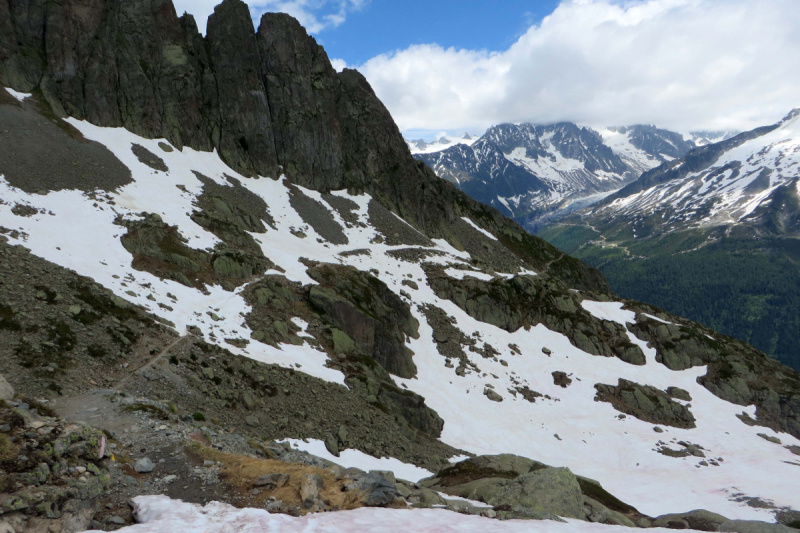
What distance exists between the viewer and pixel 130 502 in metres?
11.1

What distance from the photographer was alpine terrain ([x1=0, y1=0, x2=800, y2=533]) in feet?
43.7

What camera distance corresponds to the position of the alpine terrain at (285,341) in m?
13.3

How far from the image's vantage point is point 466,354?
5828 cm

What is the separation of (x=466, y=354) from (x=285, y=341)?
27.9 metres

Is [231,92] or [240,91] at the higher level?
[240,91]

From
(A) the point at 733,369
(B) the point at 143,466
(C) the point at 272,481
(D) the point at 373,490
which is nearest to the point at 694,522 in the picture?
(D) the point at 373,490

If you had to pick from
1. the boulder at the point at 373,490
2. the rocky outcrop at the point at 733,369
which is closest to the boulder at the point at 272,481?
the boulder at the point at 373,490

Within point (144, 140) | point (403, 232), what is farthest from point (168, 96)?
point (403, 232)

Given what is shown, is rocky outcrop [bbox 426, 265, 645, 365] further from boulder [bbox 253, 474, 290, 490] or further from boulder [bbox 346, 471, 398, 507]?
boulder [bbox 253, 474, 290, 490]

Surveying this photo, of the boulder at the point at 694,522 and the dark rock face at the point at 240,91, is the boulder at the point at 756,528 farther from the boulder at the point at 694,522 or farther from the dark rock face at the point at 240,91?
the dark rock face at the point at 240,91

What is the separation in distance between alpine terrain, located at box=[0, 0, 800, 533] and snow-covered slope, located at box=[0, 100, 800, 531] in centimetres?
40

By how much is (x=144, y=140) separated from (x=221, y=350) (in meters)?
59.4

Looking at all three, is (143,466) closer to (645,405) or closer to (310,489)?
(310,489)

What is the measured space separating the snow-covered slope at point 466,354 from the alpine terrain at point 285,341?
40 centimetres
